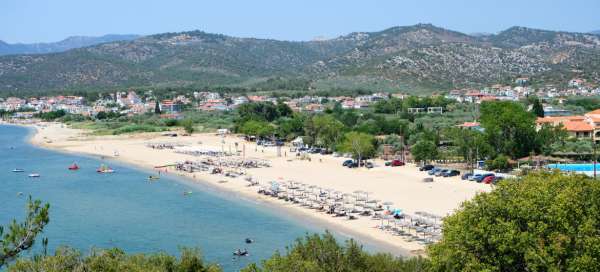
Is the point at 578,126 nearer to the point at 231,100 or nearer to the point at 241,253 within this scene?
the point at 241,253

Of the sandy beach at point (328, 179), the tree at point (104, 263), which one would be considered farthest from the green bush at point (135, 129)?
the tree at point (104, 263)

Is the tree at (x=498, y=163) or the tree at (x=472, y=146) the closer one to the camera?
Result: the tree at (x=498, y=163)

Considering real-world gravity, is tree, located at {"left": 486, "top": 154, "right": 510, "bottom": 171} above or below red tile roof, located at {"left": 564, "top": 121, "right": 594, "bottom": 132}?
below

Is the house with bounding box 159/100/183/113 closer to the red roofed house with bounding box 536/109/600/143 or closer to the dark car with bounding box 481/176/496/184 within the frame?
the red roofed house with bounding box 536/109/600/143

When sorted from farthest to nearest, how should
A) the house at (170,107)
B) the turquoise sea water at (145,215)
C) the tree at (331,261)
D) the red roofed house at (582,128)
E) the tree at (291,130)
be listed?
the house at (170,107)
the tree at (291,130)
the red roofed house at (582,128)
the turquoise sea water at (145,215)
the tree at (331,261)

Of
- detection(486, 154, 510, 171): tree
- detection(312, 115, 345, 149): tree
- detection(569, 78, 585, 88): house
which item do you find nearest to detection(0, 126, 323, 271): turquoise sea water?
detection(312, 115, 345, 149): tree

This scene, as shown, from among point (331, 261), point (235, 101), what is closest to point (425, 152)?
point (331, 261)

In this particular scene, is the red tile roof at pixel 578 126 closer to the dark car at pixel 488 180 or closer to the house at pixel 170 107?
the dark car at pixel 488 180

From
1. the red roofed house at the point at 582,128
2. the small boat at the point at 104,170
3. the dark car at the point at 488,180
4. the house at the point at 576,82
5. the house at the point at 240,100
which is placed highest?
the house at the point at 576,82
